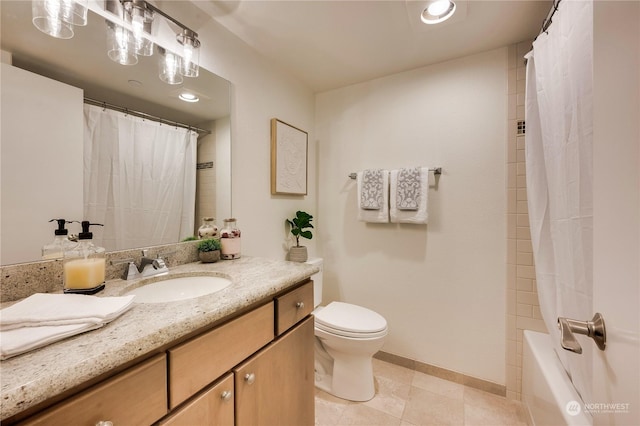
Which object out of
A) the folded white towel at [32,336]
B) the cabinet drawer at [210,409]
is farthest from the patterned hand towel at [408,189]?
the folded white towel at [32,336]

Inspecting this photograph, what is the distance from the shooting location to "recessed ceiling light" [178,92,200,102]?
1.24 m

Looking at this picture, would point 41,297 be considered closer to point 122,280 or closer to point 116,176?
point 122,280

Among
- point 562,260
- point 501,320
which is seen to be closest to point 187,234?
point 562,260

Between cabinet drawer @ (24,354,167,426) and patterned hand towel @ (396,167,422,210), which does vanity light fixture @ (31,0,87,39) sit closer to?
cabinet drawer @ (24,354,167,426)

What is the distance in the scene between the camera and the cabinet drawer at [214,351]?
0.60 meters

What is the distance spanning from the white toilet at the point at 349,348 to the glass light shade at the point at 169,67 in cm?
152

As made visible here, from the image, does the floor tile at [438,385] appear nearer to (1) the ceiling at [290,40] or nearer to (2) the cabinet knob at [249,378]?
(2) the cabinet knob at [249,378]

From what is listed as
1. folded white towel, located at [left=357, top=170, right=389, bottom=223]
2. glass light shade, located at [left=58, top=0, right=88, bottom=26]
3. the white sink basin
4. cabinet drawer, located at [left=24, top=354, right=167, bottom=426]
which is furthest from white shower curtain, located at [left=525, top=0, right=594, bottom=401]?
glass light shade, located at [left=58, top=0, right=88, bottom=26]

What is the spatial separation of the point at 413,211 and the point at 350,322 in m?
0.87

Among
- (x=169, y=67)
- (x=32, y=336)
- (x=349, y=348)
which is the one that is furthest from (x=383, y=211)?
(x=32, y=336)

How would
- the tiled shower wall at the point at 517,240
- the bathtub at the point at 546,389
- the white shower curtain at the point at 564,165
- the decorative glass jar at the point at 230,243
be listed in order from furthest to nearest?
1. the tiled shower wall at the point at 517,240
2. the decorative glass jar at the point at 230,243
3. the bathtub at the point at 546,389
4. the white shower curtain at the point at 564,165

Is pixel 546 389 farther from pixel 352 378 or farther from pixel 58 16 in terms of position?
pixel 58 16

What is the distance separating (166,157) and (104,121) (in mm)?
256

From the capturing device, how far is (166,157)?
3.87ft
